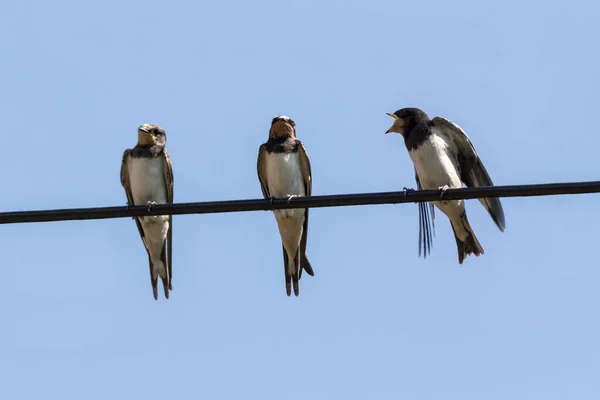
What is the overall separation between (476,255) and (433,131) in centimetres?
97

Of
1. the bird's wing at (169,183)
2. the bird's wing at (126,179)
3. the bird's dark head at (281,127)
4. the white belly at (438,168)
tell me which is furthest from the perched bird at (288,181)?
the bird's wing at (126,179)

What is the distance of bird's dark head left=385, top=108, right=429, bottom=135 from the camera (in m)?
8.84

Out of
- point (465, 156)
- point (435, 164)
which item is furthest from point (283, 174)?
point (465, 156)

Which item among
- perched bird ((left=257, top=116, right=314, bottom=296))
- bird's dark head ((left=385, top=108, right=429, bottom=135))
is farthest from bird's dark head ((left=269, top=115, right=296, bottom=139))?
bird's dark head ((left=385, top=108, right=429, bottom=135))

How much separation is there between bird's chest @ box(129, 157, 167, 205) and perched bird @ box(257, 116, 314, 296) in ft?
2.54

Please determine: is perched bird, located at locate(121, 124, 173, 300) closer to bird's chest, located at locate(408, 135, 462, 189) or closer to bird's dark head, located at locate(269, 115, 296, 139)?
bird's dark head, located at locate(269, 115, 296, 139)

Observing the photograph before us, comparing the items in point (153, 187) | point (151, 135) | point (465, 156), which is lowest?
point (153, 187)

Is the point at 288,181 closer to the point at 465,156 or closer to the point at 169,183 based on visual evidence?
the point at 169,183

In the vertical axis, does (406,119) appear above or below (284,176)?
above

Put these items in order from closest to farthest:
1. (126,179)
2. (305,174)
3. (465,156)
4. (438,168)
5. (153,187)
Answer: (438,168) → (465,156) → (153,187) → (305,174) → (126,179)

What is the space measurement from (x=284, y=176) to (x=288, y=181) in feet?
0.17

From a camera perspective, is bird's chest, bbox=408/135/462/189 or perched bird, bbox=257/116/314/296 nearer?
bird's chest, bbox=408/135/462/189

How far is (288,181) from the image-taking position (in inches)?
350

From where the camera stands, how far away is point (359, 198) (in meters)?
5.30
